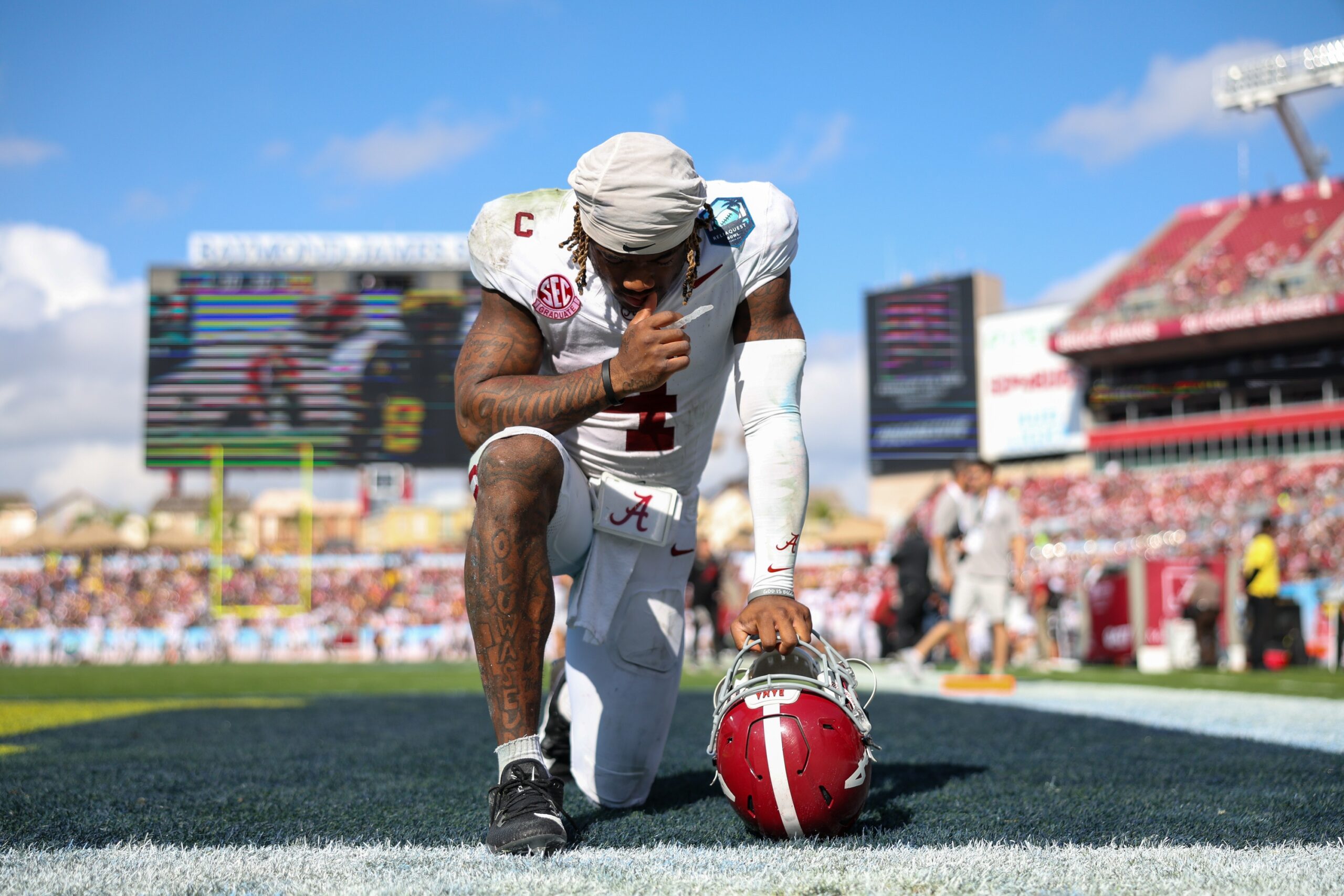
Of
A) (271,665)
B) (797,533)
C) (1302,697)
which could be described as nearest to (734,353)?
(797,533)

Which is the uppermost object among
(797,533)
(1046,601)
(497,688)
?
(797,533)

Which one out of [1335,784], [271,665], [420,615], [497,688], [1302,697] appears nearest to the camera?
[497,688]

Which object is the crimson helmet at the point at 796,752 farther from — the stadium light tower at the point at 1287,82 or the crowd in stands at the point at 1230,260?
the stadium light tower at the point at 1287,82

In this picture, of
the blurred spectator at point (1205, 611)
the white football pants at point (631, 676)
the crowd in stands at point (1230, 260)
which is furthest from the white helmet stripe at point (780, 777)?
the crowd in stands at point (1230, 260)

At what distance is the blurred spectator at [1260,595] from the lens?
12516 mm

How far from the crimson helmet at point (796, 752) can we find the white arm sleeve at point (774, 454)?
0.66 ft

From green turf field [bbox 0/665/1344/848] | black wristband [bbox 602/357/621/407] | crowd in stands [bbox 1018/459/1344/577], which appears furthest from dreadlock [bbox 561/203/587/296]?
crowd in stands [bbox 1018/459/1344/577]

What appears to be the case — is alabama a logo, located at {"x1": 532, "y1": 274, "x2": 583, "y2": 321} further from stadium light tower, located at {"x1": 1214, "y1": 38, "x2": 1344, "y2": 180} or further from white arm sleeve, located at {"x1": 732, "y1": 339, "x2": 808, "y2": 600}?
stadium light tower, located at {"x1": 1214, "y1": 38, "x2": 1344, "y2": 180}

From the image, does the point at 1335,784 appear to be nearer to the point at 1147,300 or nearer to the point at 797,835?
the point at 797,835

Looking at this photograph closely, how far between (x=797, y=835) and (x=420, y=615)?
94.6 feet

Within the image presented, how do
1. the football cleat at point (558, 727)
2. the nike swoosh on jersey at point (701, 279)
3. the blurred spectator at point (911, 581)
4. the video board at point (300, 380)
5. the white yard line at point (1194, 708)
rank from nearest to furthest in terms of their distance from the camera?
the nike swoosh on jersey at point (701, 279) → the football cleat at point (558, 727) → the white yard line at point (1194, 708) → the blurred spectator at point (911, 581) → the video board at point (300, 380)

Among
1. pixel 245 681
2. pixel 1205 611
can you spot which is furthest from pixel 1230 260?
pixel 245 681

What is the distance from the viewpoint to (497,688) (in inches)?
97.8

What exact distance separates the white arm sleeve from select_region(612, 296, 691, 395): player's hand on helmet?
0.40m
